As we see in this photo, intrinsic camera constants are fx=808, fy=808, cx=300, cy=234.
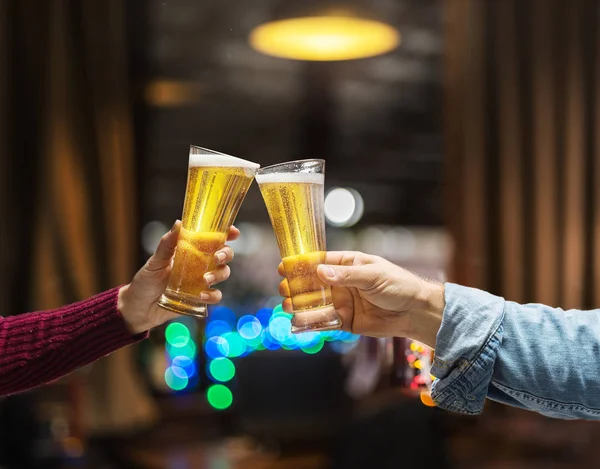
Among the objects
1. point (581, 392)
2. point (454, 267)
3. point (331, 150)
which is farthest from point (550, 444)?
point (581, 392)

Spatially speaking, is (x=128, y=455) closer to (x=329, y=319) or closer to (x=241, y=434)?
(x=241, y=434)

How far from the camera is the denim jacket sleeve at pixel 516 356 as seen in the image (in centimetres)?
128

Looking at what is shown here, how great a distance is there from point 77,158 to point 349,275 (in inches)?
74.2

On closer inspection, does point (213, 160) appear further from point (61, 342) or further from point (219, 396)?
point (219, 396)

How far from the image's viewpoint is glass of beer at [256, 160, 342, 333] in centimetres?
120

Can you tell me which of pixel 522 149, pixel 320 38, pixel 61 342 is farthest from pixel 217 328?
pixel 61 342

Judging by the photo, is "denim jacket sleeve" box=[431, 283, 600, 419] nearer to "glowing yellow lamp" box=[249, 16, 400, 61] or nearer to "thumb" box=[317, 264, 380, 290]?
"thumb" box=[317, 264, 380, 290]

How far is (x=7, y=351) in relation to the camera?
4.73 ft

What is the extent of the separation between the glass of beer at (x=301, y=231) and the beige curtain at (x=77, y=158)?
179 cm

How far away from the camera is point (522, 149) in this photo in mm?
3172

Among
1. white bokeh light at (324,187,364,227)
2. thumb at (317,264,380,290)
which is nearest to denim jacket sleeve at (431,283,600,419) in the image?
thumb at (317,264,380,290)

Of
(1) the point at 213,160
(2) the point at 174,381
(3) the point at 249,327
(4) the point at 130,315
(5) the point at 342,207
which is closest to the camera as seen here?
(1) the point at 213,160

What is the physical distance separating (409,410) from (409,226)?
5.15 ft

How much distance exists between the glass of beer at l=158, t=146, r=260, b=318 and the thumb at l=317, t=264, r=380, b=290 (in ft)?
0.54
